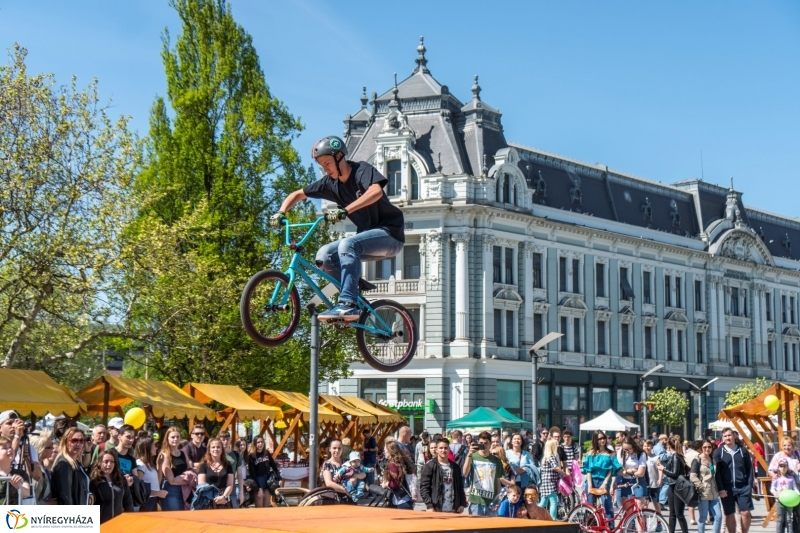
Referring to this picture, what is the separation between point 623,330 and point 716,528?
149 feet

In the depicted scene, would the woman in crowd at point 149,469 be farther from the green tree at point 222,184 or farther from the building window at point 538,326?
the building window at point 538,326

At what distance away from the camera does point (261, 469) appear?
66.3 ft

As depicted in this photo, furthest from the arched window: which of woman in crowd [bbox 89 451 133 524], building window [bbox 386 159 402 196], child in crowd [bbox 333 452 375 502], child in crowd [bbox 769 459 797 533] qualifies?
woman in crowd [bbox 89 451 133 524]

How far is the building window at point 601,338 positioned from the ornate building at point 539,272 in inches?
4.7

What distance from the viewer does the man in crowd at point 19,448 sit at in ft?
38.7

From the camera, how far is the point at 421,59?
59750mm

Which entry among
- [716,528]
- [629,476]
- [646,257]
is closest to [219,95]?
[629,476]

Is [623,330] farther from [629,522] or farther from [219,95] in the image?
[629,522]

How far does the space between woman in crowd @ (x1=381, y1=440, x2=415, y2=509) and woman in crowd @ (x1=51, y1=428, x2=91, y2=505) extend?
4478mm

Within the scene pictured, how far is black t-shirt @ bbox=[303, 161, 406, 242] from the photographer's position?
11.2m

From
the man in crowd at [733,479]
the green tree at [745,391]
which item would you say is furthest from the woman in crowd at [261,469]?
the green tree at [745,391]

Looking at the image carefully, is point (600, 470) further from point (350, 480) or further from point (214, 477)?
point (214, 477)

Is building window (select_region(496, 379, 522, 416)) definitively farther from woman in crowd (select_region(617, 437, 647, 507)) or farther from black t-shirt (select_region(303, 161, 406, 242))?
black t-shirt (select_region(303, 161, 406, 242))

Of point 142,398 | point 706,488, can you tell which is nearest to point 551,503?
point 706,488
